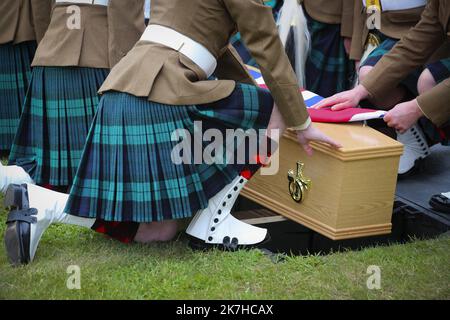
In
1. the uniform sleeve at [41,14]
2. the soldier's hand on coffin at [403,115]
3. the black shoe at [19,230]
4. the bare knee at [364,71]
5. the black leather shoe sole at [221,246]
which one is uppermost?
the uniform sleeve at [41,14]

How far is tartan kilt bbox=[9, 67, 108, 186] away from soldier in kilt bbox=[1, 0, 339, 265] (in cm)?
60

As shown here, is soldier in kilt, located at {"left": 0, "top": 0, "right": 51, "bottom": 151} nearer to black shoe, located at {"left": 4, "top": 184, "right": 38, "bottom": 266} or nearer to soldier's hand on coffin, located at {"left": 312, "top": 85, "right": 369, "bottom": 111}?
black shoe, located at {"left": 4, "top": 184, "right": 38, "bottom": 266}

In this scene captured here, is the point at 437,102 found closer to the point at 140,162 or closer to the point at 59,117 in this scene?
the point at 140,162

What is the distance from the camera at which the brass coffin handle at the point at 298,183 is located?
3.00 m

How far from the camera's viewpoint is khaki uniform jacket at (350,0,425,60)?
3.69 metres

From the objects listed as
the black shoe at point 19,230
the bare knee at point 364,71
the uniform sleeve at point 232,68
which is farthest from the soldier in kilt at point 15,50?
the bare knee at point 364,71

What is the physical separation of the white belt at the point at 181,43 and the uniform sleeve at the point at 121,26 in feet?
1.85

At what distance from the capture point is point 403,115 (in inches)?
124

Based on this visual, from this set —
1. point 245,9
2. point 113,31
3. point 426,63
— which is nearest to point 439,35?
point 426,63

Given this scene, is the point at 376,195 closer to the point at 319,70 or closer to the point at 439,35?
the point at 439,35

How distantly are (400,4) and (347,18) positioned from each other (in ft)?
1.81

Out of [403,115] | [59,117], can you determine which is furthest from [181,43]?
[403,115]

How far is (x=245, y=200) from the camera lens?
3.66m

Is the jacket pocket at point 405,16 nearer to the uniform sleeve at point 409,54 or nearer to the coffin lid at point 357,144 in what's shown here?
the uniform sleeve at point 409,54
